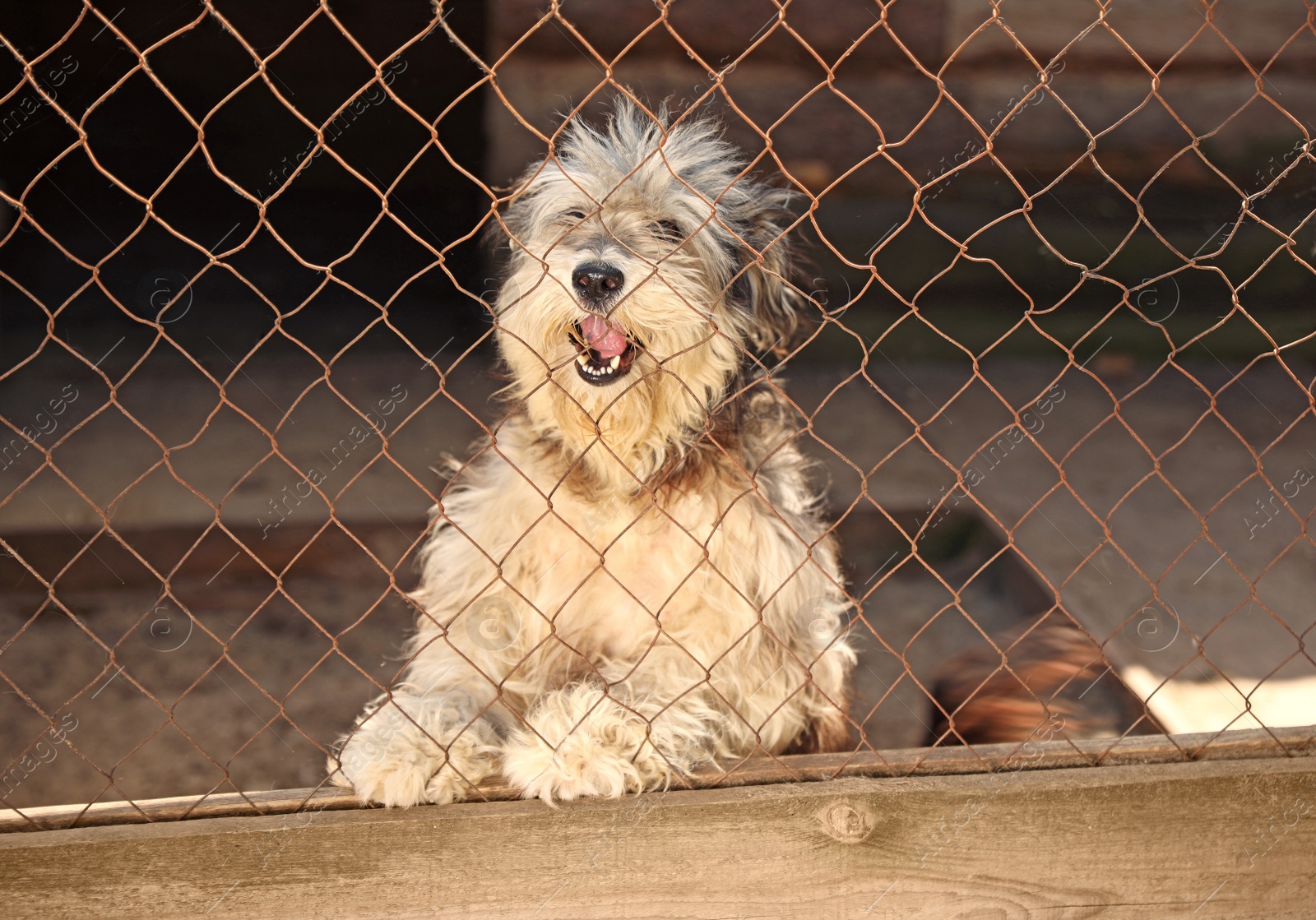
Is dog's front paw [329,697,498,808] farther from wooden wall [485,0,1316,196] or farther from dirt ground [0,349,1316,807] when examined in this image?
wooden wall [485,0,1316,196]

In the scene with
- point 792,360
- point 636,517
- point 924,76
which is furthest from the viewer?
point 792,360

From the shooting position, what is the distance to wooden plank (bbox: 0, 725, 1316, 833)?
7.08 feet

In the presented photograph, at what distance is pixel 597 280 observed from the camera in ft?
7.63

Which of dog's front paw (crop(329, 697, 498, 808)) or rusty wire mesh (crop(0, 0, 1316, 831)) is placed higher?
rusty wire mesh (crop(0, 0, 1316, 831))

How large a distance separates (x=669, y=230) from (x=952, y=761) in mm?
1383

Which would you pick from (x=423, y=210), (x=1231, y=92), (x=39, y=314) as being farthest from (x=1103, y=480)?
(x=39, y=314)

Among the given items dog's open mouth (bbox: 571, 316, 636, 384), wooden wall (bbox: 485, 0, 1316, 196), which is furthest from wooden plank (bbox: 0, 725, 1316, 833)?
wooden wall (bbox: 485, 0, 1316, 196)

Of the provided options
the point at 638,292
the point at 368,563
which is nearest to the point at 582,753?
the point at 638,292

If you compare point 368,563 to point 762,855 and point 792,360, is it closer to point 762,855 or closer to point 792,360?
point 762,855

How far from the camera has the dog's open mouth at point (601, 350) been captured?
7.96ft

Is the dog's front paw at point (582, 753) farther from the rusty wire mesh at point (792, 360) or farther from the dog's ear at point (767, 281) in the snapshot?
the dog's ear at point (767, 281)

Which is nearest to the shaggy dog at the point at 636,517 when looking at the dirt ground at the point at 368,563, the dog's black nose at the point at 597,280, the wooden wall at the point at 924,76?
the dog's black nose at the point at 597,280

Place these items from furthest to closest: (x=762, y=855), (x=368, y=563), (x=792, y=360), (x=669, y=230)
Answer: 1. (x=792, y=360)
2. (x=368, y=563)
3. (x=669, y=230)
4. (x=762, y=855)

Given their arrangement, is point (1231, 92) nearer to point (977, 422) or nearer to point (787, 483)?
point (977, 422)
